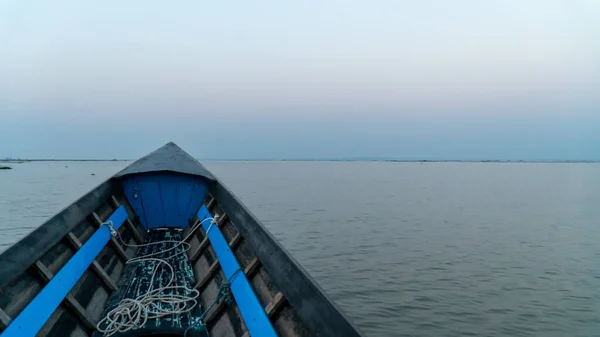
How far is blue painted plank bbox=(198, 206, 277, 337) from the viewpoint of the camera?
286cm

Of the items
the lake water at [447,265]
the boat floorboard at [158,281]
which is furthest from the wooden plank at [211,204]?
the lake water at [447,265]

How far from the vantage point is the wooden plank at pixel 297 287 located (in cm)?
219

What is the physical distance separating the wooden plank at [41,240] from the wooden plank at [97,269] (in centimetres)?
10

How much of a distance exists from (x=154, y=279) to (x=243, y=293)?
195 cm

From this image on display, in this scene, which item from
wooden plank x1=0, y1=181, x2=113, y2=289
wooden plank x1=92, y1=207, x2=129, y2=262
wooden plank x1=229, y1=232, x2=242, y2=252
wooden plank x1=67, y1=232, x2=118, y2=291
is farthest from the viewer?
wooden plank x1=92, y1=207, x2=129, y2=262

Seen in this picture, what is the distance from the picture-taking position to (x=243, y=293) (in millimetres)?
3484

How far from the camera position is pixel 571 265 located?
45.6 ft

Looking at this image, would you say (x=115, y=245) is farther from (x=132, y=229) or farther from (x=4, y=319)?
(x=4, y=319)

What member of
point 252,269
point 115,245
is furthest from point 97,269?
point 252,269

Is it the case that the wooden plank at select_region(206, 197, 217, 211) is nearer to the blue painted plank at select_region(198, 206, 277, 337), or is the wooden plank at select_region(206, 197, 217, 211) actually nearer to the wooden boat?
the wooden boat

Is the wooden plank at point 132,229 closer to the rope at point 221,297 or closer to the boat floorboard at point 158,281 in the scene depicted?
the boat floorboard at point 158,281

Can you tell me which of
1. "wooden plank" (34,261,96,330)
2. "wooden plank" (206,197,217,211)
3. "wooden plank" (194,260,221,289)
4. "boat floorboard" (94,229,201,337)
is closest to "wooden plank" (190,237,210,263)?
"boat floorboard" (94,229,201,337)

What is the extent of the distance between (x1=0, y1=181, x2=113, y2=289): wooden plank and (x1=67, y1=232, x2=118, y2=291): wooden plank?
10 cm

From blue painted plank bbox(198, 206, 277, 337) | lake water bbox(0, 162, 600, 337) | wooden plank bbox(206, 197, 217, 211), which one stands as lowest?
lake water bbox(0, 162, 600, 337)
